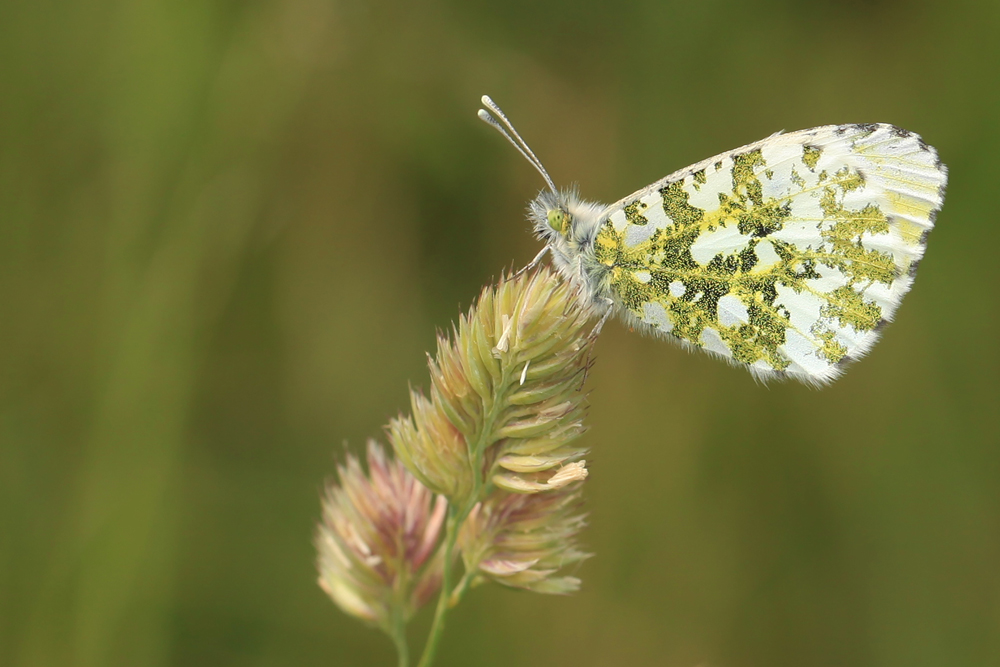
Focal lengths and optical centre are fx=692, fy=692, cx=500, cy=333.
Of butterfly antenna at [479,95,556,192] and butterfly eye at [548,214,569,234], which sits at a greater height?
butterfly antenna at [479,95,556,192]

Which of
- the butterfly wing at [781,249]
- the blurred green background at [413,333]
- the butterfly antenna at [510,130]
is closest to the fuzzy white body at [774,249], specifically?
the butterfly wing at [781,249]

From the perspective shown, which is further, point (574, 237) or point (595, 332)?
point (574, 237)

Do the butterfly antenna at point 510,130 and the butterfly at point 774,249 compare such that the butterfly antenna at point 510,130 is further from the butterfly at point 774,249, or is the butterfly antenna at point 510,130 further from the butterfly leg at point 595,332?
the butterfly leg at point 595,332

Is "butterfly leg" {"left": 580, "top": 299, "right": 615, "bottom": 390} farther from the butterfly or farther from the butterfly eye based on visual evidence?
the butterfly eye

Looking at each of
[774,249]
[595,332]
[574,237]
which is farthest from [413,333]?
[774,249]

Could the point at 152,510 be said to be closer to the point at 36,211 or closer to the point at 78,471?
the point at 78,471

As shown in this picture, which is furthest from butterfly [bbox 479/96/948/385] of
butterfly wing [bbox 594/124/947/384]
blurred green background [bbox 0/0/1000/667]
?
blurred green background [bbox 0/0/1000/667]

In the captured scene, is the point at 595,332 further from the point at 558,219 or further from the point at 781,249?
the point at 781,249
